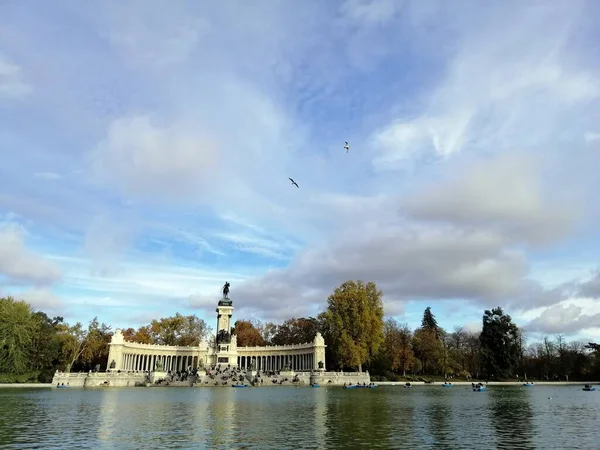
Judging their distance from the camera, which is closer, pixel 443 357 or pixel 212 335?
pixel 443 357

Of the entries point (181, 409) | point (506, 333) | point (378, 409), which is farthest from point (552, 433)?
point (506, 333)

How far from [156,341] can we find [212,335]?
42.5 ft

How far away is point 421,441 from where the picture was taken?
20.5 metres

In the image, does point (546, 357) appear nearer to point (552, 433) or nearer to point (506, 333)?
point (506, 333)

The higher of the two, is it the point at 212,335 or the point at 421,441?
the point at 212,335

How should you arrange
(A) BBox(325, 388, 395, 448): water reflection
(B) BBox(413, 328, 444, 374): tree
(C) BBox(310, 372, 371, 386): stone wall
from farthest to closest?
(B) BBox(413, 328, 444, 374): tree, (C) BBox(310, 372, 371, 386): stone wall, (A) BBox(325, 388, 395, 448): water reflection

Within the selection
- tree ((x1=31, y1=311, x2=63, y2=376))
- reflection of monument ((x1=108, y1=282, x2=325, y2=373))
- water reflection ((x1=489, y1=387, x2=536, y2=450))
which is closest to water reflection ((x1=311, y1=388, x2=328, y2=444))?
water reflection ((x1=489, y1=387, x2=536, y2=450))

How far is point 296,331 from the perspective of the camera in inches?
4631

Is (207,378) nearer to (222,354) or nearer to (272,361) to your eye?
(222,354)

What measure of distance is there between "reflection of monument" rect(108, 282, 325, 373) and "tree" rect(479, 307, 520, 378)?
112 feet

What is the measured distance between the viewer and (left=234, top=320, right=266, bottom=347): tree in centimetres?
11731

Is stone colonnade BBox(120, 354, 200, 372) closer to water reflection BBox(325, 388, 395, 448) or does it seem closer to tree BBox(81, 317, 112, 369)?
tree BBox(81, 317, 112, 369)

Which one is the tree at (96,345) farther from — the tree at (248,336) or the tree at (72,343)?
the tree at (248,336)

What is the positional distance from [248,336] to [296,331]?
1203 centimetres
